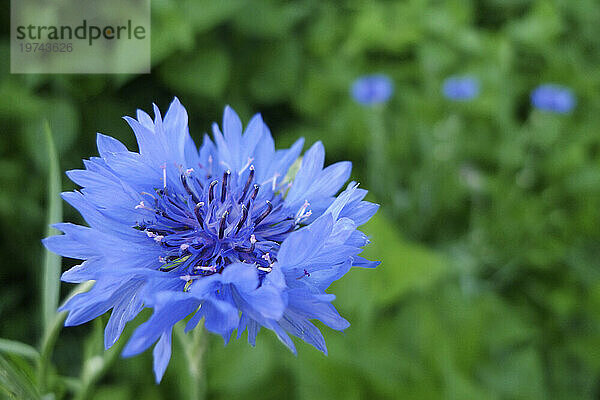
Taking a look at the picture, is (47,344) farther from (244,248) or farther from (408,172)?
(408,172)

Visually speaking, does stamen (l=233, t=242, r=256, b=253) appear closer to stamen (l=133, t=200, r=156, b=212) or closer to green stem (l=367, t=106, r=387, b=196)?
stamen (l=133, t=200, r=156, b=212)

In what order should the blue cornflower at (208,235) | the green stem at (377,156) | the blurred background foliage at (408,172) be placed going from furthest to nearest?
the green stem at (377,156) < the blurred background foliage at (408,172) < the blue cornflower at (208,235)

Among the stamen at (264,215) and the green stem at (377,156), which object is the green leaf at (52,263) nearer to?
the stamen at (264,215)

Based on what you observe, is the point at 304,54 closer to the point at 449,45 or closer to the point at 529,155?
the point at 449,45

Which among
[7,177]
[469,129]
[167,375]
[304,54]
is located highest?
[304,54]

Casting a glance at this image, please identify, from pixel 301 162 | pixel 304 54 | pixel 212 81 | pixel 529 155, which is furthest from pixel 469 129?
pixel 301 162

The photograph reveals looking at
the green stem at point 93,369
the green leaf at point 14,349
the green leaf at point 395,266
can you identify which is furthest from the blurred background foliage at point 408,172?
the green leaf at point 14,349

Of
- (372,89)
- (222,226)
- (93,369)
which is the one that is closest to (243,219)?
(222,226)
